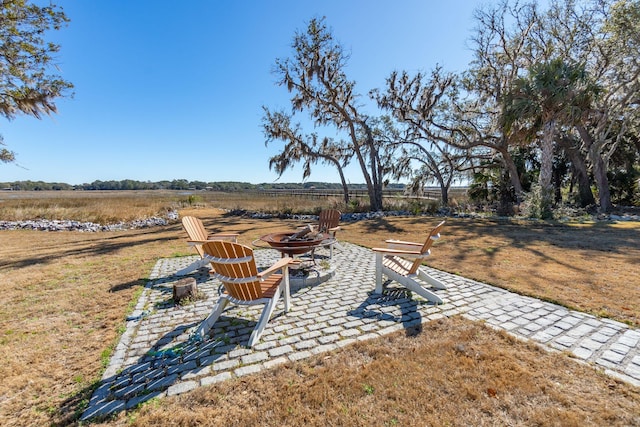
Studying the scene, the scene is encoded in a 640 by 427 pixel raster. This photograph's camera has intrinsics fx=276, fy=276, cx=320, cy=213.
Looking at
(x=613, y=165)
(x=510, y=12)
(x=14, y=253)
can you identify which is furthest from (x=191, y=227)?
(x=613, y=165)

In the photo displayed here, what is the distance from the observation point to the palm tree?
10.1 meters

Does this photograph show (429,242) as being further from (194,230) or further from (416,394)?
(194,230)

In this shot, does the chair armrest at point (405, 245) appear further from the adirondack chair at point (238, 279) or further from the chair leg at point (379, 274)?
the adirondack chair at point (238, 279)

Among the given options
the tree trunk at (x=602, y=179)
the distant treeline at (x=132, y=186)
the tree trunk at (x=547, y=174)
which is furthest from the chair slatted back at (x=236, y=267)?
the distant treeline at (x=132, y=186)

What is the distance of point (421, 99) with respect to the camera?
1448 centimetres

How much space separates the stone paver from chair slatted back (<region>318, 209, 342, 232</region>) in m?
2.28

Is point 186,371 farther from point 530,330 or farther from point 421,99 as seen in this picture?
point 421,99

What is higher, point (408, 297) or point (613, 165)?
point (613, 165)

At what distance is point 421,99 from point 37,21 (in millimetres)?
14912

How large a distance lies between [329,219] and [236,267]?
13.1ft

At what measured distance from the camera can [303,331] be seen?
272 centimetres

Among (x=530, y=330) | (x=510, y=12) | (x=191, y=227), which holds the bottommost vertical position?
(x=530, y=330)

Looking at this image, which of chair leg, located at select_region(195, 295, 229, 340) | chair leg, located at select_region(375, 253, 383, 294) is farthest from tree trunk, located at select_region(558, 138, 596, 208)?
chair leg, located at select_region(195, 295, 229, 340)

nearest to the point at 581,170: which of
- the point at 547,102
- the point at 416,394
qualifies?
the point at 547,102
